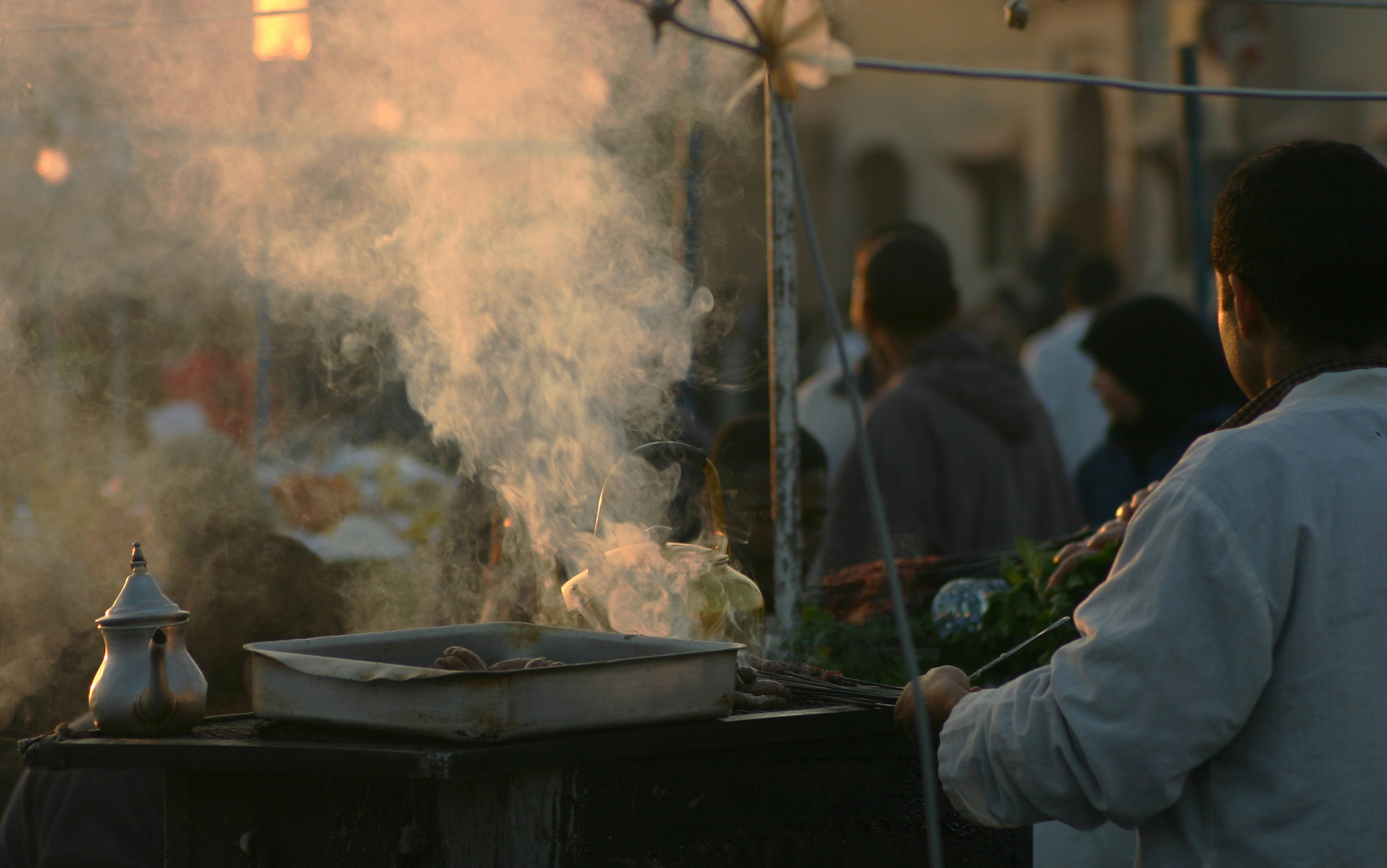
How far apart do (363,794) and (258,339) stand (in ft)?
19.0

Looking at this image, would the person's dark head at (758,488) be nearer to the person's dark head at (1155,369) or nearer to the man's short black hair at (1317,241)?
the person's dark head at (1155,369)

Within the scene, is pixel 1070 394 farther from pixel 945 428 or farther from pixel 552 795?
pixel 552 795

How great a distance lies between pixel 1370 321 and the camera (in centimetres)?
184

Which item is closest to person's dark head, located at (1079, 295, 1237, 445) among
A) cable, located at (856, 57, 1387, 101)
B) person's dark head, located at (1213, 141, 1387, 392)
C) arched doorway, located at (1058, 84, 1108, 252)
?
cable, located at (856, 57, 1387, 101)

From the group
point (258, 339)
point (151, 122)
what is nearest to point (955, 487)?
point (151, 122)

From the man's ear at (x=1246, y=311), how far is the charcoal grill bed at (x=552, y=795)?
0.88 metres

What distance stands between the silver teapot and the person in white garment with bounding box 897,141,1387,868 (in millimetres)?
1285

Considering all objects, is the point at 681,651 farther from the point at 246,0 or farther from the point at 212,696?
the point at 246,0

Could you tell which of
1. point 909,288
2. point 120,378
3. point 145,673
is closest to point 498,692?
point 145,673

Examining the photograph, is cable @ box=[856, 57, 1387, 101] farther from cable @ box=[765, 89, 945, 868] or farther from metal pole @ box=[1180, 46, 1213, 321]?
metal pole @ box=[1180, 46, 1213, 321]

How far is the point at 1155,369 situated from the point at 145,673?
13.7 feet

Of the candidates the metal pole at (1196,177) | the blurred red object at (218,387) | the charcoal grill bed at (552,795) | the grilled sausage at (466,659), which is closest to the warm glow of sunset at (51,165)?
the blurred red object at (218,387)

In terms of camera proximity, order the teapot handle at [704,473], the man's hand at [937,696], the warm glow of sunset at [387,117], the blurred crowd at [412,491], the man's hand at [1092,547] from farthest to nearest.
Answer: the warm glow of sunset at [387,117] < the blurred crowd at [412,491] < the man's hand at [1092,547] < the teapot handle at [704,473] < the man's hand at [937,696]

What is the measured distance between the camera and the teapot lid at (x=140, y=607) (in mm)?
2262
